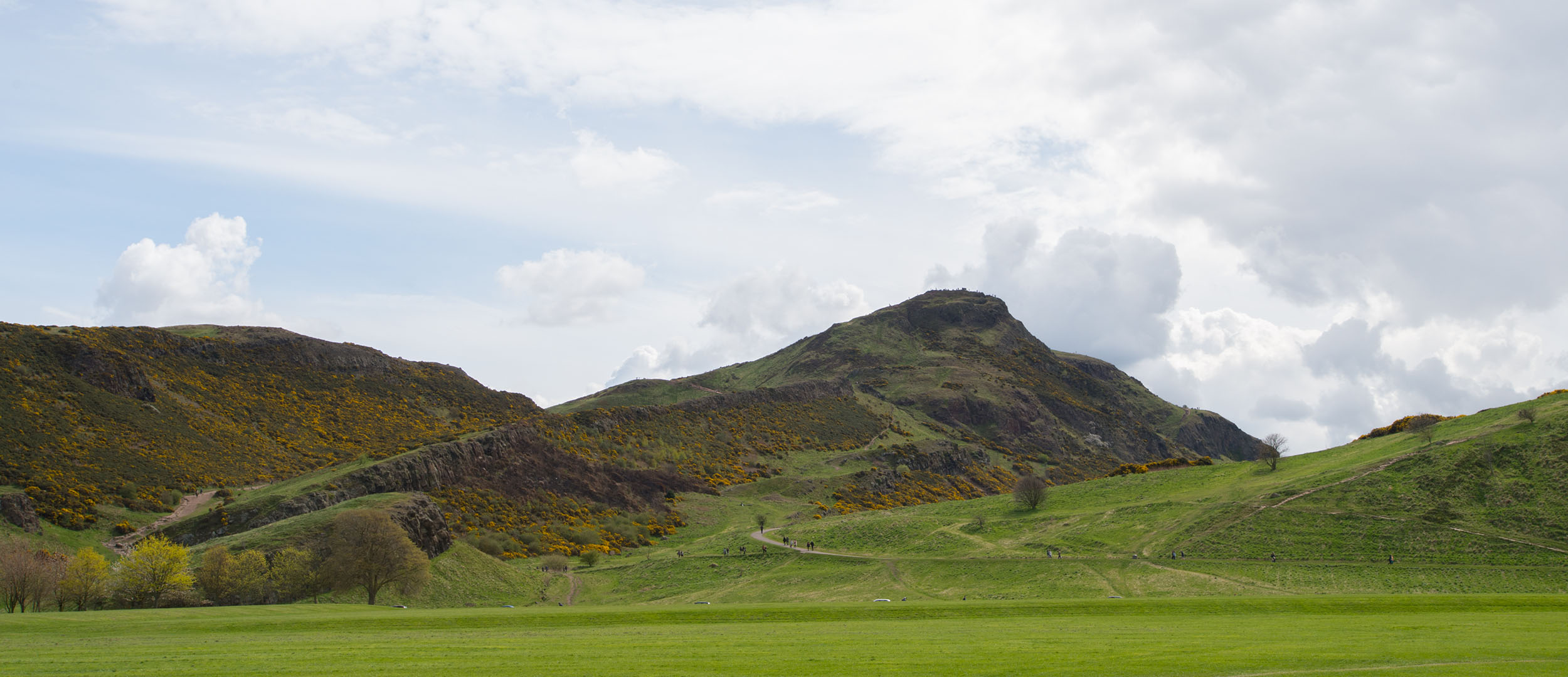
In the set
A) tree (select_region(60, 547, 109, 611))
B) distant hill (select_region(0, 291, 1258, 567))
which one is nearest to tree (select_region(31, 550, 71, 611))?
tree (select_region(60, 547, 109, 611))

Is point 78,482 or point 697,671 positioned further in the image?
point 78,482

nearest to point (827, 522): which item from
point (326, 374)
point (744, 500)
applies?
point (744, 500)

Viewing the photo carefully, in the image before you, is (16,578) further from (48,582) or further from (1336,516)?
(1336,516)

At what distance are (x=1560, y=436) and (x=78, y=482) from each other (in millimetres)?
132365

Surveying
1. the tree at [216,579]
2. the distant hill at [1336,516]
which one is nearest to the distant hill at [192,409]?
the tree at [216,579]

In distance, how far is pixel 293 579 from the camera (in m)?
56.8

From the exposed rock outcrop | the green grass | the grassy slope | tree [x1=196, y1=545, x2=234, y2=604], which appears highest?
the exposed rock outcrop

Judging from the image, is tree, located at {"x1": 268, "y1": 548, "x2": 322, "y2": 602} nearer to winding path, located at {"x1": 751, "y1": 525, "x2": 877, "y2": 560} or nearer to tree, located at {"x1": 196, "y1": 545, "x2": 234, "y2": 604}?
tree, located at {"x1": 196, "y1": 545, "x2": 234, "y2": 604}

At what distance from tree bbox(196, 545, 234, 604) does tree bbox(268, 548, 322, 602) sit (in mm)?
2860

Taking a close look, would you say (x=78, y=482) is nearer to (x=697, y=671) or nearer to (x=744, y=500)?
(x=744, y=500)

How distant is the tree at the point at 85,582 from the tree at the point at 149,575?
861mm

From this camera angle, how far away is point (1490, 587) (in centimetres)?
5266

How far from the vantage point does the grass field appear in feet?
80.1

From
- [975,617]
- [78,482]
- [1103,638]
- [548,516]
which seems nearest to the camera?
[1103,638]
